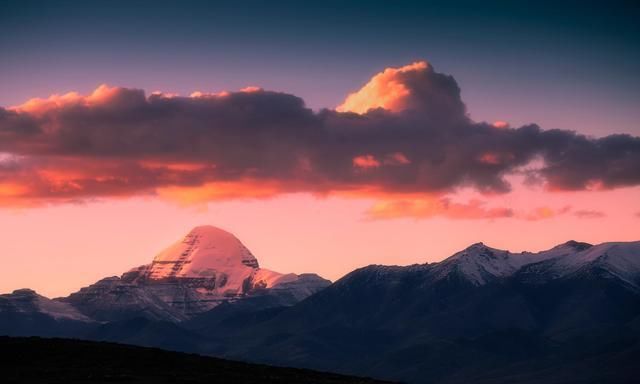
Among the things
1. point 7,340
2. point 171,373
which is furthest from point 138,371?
point 7,340

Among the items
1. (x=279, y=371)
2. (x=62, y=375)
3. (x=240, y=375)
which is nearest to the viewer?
(x=62, y=375)

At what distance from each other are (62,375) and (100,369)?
8.42 meters

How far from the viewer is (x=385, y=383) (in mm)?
159750

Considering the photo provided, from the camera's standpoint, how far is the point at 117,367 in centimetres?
15512

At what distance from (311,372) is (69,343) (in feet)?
119

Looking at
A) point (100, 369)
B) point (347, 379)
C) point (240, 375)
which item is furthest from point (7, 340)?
point (347, 379)

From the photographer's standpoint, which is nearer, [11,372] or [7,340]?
[11,372]

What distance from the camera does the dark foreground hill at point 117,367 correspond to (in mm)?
144500

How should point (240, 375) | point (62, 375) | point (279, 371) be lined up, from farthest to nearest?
point (279, 371) → point (240, 375) → point (62, 375)

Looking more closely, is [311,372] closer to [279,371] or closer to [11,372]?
[279,371]

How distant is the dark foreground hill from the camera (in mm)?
144500

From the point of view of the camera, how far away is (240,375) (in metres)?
155

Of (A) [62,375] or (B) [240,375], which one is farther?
(B) [240,375]

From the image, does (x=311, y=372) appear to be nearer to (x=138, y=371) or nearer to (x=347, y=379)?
(x=347, y=379)
